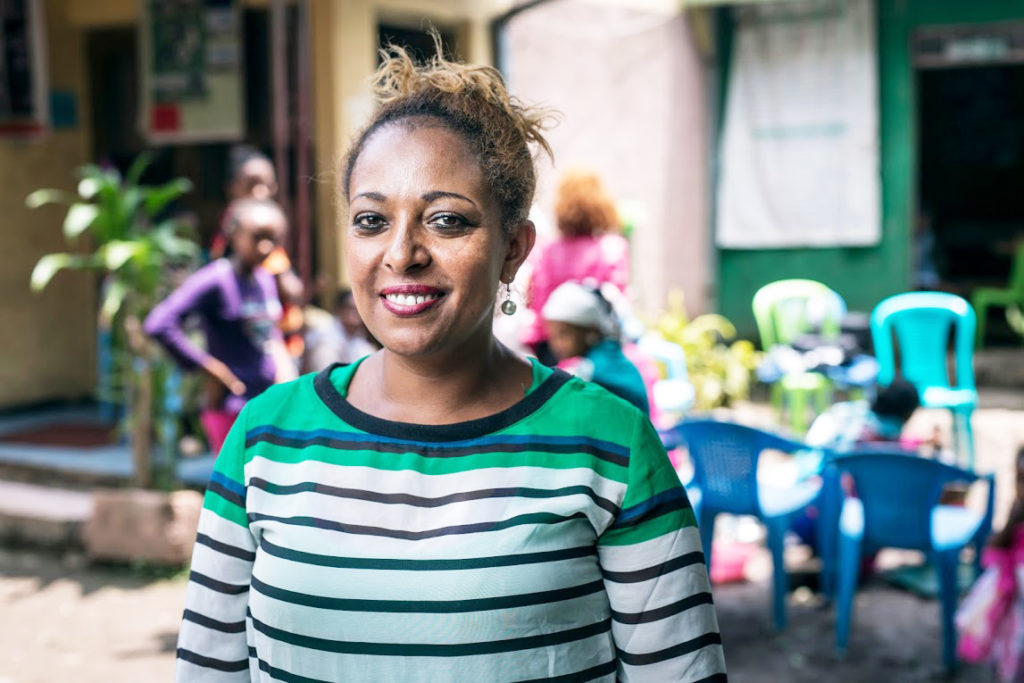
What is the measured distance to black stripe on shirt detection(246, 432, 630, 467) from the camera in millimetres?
1526

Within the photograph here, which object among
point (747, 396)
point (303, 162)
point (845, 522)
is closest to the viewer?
point (845, 522)

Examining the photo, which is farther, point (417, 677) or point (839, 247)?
point (839, 247)

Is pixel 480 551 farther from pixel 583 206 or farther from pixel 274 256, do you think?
pixel 583 206

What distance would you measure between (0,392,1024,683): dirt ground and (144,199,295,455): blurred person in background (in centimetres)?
101

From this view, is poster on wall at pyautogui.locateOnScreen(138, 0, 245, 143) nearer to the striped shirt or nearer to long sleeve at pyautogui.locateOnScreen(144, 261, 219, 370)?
long sleeve at pyautogui.locateOnScreen(144, 261, 219, 370)

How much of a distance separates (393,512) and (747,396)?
28.3ft

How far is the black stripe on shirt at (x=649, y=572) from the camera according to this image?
1.51 meters

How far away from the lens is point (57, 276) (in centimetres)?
859

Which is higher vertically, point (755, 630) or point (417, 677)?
point (417, 677)

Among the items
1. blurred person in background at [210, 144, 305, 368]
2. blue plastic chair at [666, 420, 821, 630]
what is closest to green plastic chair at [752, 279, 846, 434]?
blue plastic chair at [666, 420, 821, 630]

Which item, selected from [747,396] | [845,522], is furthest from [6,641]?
[747,396]

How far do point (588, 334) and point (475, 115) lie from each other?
264 cm

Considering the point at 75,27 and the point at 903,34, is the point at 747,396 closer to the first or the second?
the point at 903,34

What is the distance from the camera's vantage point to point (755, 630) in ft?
16.0
